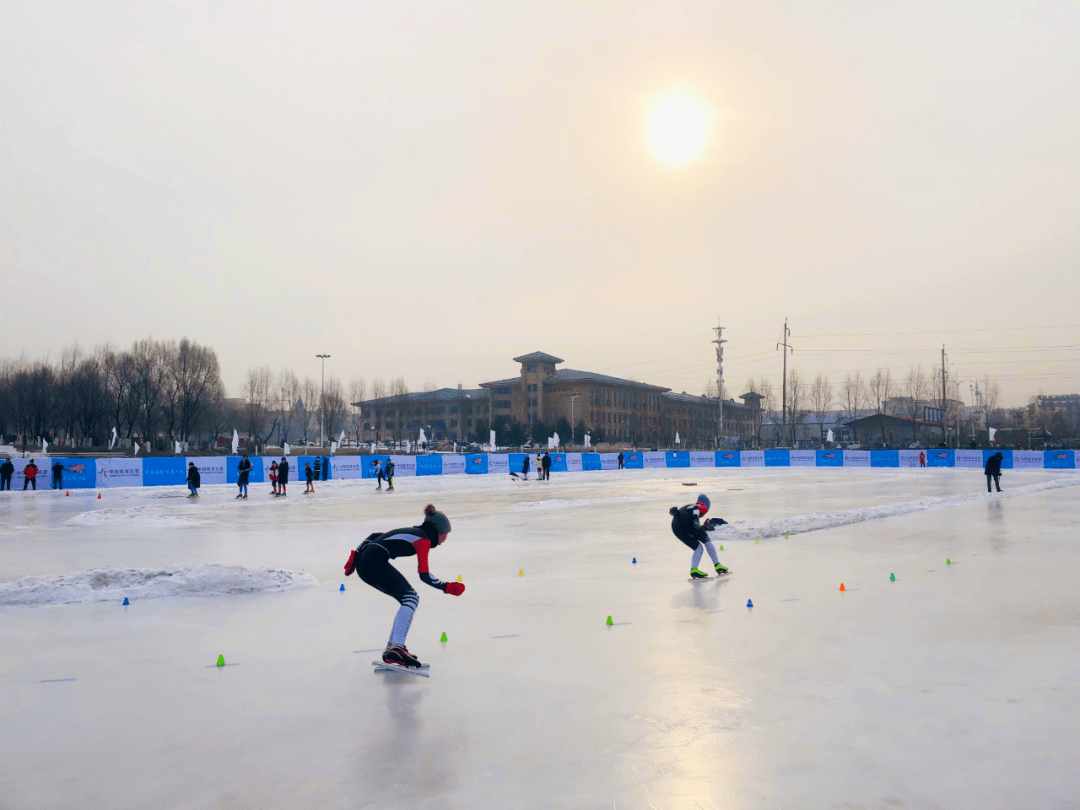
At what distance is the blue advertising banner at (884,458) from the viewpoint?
54594 mm

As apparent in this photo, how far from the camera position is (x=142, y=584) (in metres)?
10.3

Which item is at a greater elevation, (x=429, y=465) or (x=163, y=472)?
(x=163, y=472)

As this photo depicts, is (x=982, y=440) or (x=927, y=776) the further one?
(x=982, y=440)

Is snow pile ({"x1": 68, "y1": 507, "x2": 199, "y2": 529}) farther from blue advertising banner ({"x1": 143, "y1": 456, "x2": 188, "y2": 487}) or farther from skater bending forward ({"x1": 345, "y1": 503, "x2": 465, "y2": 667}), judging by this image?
blue advertising banner ({"x1": 143, "y1": 456, "x2": 188, "y2": 487})

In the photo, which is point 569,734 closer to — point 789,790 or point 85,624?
point 789,790

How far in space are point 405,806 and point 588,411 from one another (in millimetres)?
122320

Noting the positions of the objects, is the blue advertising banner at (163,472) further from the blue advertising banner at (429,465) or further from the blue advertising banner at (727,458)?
the blue advertising banner at (727,458)

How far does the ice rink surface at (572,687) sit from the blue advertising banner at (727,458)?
4425 centimetres

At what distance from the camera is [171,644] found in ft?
25.1

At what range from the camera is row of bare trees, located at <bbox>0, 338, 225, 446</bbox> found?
83.2 metres

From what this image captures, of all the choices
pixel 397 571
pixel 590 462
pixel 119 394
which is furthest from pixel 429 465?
pixel 119 394

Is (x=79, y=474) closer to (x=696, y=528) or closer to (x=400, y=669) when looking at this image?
(x=696, y=528)

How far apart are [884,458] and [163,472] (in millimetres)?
45203

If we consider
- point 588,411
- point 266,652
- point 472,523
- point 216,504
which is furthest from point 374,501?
point 588,411
